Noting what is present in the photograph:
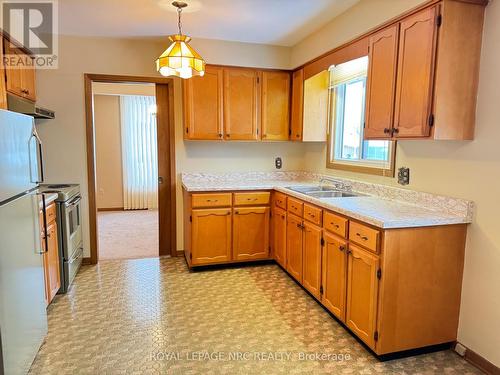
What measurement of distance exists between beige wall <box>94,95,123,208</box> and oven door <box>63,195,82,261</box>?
11.4ft

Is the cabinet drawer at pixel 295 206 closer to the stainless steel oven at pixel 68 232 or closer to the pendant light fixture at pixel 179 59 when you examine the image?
the pendant light fixture at pixel 179 59

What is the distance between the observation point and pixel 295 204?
328cm

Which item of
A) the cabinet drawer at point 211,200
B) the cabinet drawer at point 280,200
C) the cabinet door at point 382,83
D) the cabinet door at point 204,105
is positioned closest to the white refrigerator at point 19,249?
the cabinet drawer at point 211,200

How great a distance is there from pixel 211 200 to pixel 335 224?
4.87 feet

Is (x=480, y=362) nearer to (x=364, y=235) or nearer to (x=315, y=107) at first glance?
(x=364, y=235)

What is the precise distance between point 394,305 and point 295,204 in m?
1.34

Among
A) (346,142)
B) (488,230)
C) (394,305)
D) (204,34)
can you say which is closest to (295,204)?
(346,142)

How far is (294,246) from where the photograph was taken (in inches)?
132

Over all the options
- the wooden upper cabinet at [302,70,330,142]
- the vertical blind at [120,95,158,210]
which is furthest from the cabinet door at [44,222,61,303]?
the vertical blind at [120,95,158,210]

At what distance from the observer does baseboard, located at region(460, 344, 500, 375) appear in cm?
207

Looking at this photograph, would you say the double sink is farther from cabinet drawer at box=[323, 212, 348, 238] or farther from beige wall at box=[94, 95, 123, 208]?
beige wall at box=[94, 95, 123, 208]

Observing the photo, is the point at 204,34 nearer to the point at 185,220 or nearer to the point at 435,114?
the point at 185,220

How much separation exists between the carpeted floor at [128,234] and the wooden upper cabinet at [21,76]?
2.03 metres

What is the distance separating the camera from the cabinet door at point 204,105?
379cm
